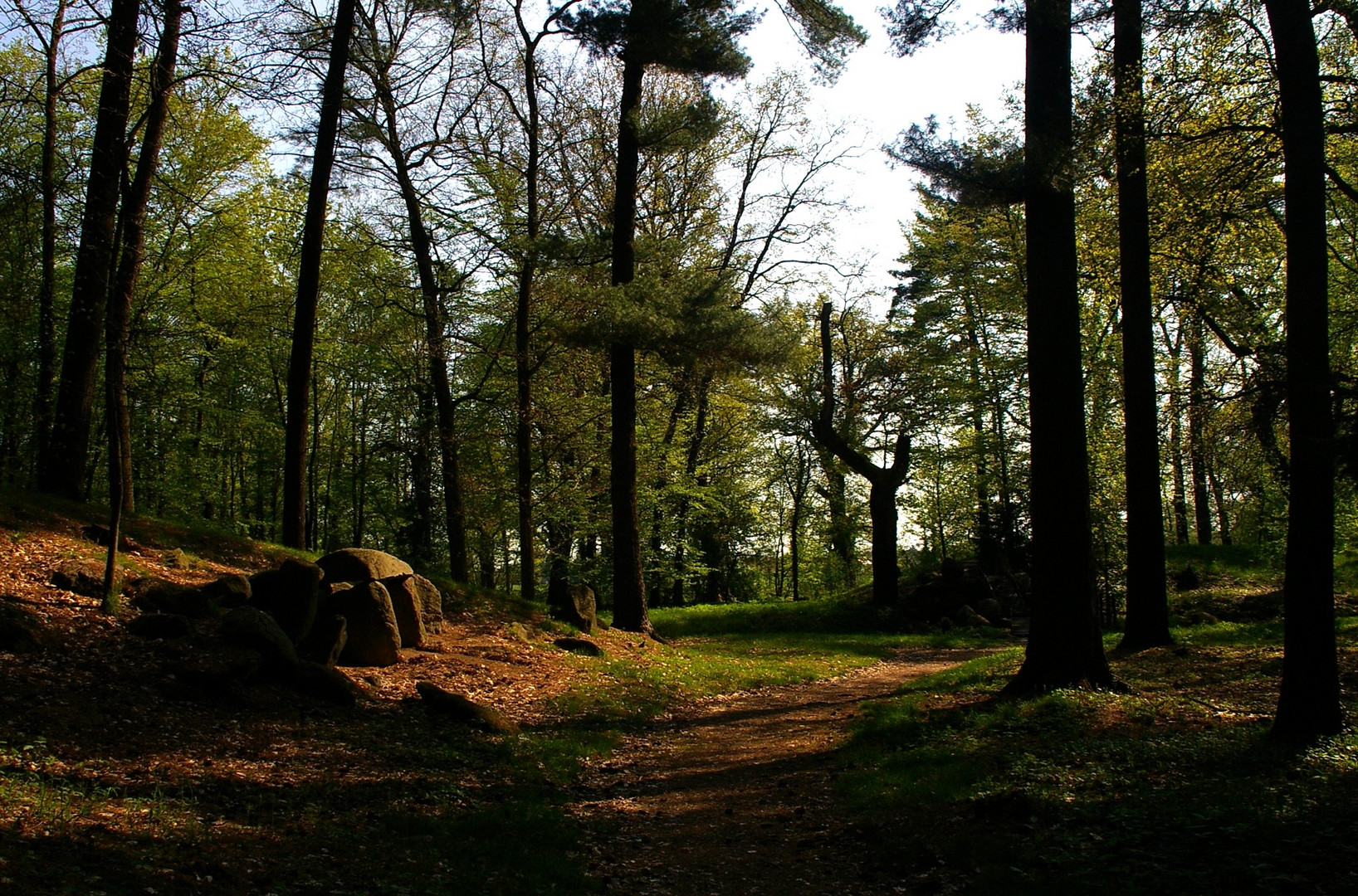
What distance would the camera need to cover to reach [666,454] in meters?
25.8

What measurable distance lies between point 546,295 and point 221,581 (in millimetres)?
9539

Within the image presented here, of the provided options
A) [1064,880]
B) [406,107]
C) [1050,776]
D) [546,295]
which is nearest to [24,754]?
[1064,880]

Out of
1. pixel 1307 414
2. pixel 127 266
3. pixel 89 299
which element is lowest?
pixel 1307 414

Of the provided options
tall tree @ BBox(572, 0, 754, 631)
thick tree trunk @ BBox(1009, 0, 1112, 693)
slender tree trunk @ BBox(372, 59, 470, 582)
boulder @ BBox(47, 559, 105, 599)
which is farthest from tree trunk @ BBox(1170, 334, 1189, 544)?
slender tree trunk @ BBox(372, 59, 470, 582)

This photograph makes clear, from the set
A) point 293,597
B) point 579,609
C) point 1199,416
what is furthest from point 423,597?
point 1199,416

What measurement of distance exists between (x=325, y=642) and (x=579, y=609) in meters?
6.18

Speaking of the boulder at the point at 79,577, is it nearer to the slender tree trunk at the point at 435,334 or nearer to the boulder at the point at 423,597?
the boulder at the point at 423,597

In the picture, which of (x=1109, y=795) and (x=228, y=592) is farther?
(x=228, y=592)

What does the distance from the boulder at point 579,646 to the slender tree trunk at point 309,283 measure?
4619 mm

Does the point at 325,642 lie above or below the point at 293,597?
below

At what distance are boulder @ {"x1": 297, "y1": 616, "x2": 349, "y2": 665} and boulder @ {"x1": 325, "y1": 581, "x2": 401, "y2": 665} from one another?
0.75 feet

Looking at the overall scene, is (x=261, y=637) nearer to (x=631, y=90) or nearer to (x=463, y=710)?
(x=463, y=710)

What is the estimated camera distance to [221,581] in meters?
9.52

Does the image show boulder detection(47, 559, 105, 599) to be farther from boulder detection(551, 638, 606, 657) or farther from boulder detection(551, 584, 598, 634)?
boulder detection(551, 584, 598, 634)
